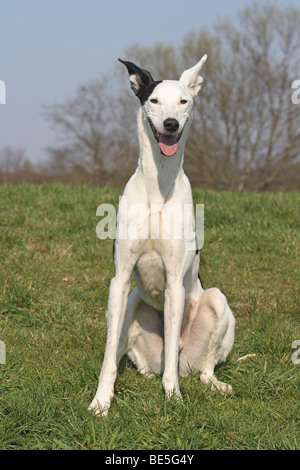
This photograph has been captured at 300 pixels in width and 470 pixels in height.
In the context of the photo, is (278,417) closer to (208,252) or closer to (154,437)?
(154,437)

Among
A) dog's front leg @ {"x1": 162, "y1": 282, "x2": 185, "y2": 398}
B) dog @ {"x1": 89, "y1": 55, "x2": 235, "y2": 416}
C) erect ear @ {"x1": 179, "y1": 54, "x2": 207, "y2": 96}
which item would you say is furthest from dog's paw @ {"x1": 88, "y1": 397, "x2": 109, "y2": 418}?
erect ear @ {"x1": 179, "y1": 54, "x2": 207, "y2": 96}

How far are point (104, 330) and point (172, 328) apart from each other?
1.30 metres

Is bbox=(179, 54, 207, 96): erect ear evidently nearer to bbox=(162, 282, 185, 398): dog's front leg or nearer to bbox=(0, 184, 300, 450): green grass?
bbox=(162, 282, 185, 398): dog's front leg

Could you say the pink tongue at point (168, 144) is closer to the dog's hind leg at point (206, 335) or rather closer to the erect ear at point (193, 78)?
the erect ear at point (193, 78)

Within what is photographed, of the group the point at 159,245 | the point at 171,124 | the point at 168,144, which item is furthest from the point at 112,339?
the point at 171,124

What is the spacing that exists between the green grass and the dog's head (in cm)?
172

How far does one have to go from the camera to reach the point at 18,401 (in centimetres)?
342

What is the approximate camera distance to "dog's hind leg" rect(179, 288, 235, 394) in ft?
13.4

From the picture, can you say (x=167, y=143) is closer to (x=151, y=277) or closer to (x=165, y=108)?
(x=165, y=108)

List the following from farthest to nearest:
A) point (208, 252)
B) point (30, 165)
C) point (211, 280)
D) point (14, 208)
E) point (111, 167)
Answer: point (30, 165), point (111, 167), point (14, 208), point (208, 252), point (211, 280)

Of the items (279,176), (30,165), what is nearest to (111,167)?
(279,176)

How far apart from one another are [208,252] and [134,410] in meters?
3.71

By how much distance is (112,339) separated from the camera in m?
3.67

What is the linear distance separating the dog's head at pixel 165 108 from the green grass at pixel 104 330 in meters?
1.72
